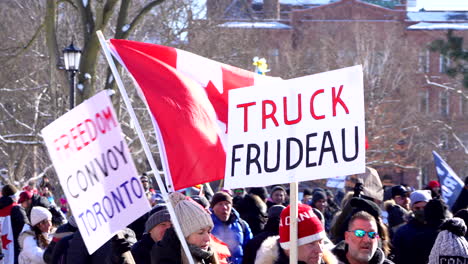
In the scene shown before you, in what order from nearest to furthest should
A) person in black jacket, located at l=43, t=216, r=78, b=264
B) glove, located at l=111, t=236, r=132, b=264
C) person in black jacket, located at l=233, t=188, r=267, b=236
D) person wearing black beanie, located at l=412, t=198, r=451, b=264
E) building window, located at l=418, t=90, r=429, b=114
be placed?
glove, located at l=111, t=236, r=132, b=264 < person in black jacket, located at l=43, t=216, r=78, b=264 < person wearing black beanie, located at l=412, t=198, r=451, b=264 < person in black jacket, located at l=233, t=188, r=267, b=236 < building window, located at l=418, t=90, r=429, b=114

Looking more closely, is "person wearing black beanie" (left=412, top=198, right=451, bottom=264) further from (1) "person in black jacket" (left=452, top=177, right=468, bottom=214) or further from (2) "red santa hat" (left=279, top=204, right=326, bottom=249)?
(1) "person in black jacket" (left=452, top=177, right=468, bottom=214)

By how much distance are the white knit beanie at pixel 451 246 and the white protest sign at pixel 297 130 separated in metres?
0.89

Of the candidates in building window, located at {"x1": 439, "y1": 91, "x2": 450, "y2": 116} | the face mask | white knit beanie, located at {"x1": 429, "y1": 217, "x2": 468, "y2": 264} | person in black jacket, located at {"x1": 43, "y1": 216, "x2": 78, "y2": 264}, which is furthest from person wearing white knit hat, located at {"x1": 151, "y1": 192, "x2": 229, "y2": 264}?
building window, located at {"x1": 439, "y1": 91, "x2": 450, "y2": 116}

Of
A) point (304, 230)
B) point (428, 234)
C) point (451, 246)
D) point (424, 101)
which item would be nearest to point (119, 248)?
point (304, 230)

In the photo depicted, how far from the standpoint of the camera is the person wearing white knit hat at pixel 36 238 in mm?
8745

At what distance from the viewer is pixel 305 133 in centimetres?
577

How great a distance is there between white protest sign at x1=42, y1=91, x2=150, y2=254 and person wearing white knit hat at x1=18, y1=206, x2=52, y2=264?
294 centimetres

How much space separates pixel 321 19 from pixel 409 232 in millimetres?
47675

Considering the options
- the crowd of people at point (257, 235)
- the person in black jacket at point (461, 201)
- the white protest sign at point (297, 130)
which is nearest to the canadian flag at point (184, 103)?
the crowd of people at point (257, 235)

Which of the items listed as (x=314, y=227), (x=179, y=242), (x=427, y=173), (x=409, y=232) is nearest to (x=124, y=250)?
(x=179, y=242)

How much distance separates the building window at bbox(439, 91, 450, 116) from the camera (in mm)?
54031

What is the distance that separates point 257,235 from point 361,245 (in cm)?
237

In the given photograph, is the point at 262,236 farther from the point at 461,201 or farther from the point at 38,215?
the point at 461,201

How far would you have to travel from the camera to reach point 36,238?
8.86m
